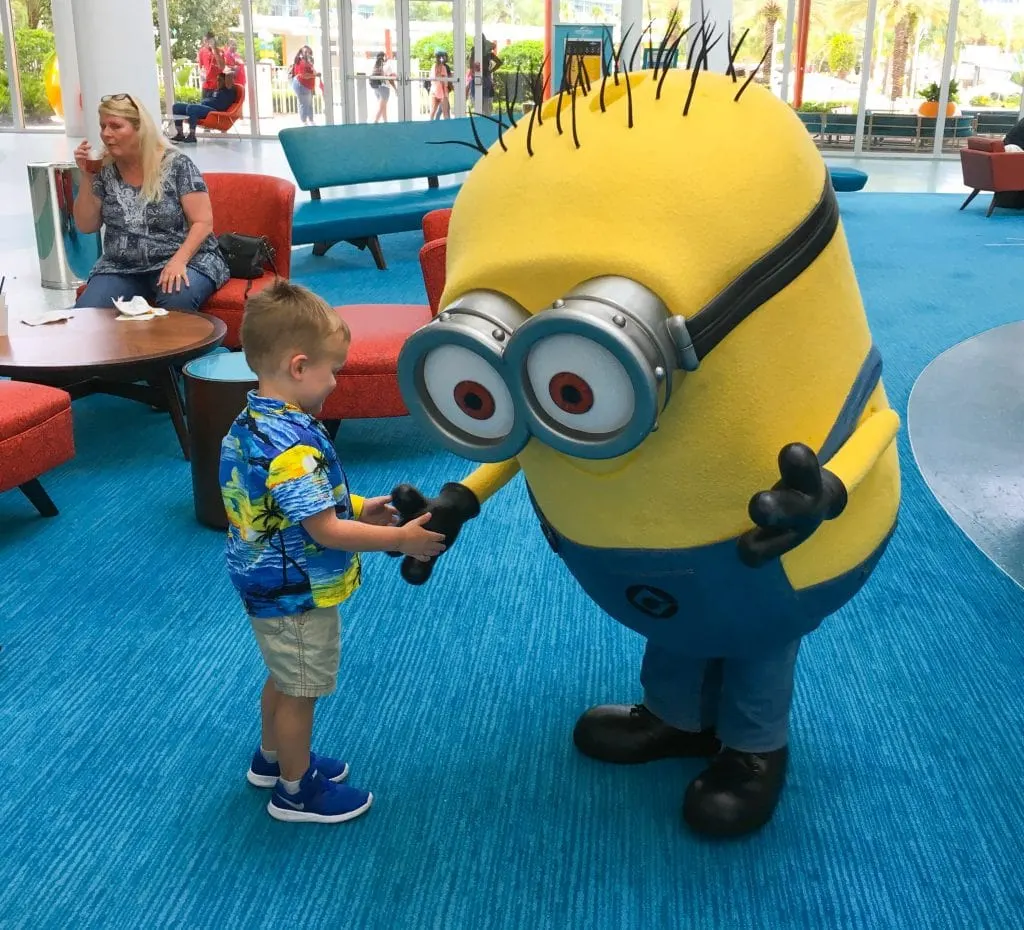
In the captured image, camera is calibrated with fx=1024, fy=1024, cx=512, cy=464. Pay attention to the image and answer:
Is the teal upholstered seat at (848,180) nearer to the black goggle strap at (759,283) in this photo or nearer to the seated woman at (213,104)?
the black goggle strap at (759,283)

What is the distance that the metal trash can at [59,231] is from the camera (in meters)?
5.95

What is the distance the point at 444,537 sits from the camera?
1.73 meters

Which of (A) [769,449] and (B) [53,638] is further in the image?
(B) [53,638]

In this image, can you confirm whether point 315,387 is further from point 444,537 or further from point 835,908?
point 835,908

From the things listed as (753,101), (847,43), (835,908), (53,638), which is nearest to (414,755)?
(835,908)

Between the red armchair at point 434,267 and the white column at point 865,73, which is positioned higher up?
the white column at point 865,73

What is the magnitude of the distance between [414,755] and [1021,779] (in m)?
1.22

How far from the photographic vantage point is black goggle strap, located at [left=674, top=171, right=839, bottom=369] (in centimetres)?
133

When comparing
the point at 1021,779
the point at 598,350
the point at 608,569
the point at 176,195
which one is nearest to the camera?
the point at 598,350

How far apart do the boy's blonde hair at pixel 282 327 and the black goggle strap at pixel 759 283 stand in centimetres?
63

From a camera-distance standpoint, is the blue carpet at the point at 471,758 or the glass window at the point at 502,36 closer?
the blue carpet at the point at 471,758

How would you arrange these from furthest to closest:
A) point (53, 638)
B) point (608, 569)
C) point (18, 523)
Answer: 1. point (18, 523)
2. point (53, 638)
3. point (608, 569)

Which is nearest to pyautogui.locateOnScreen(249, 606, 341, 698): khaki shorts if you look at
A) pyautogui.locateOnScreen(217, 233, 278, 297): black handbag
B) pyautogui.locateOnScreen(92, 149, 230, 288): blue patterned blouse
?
pyautogui.locateOnScreen(92, 149, 230, 288): blue patterned blouse

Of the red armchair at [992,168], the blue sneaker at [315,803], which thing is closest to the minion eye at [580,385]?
the blue sneaker at [315,803]
